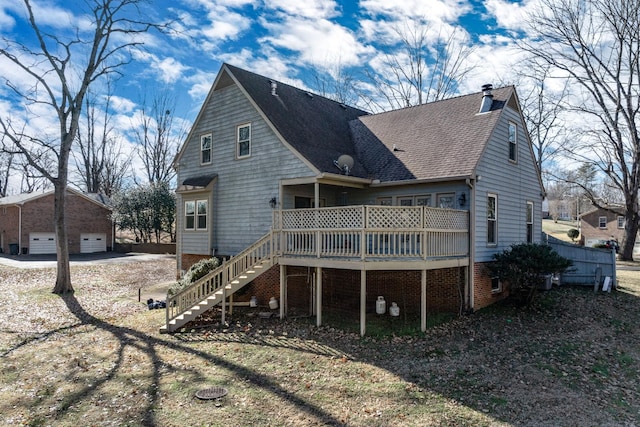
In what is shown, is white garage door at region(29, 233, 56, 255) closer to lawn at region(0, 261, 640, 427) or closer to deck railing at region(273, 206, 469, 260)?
lawn at region(0, 261, 640, 427)

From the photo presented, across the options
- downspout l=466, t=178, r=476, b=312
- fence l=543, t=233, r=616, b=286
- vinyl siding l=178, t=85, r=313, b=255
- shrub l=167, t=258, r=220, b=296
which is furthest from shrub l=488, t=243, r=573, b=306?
shrub l=167, t=258, r=220, b=296

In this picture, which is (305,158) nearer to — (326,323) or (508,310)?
(326,323)

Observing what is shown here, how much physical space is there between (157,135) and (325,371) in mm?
41981

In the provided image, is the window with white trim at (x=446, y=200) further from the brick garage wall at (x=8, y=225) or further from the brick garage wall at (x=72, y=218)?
the brick garage wall at (x=8, y=225)

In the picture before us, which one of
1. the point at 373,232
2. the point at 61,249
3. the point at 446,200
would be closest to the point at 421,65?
the point at 446,200

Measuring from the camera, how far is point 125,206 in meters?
33.2

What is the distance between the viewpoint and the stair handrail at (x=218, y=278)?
39.9 feet

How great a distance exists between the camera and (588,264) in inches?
637

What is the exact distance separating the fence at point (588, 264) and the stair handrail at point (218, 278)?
12.4m

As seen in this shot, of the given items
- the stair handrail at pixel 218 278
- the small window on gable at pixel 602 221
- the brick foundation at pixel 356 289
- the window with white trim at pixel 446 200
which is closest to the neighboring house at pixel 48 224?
the brick foundation at pixel 356 289

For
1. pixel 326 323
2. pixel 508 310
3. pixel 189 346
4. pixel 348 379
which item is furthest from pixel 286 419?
pixel 508 310

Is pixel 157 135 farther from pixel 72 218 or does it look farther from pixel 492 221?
pixel 492 221

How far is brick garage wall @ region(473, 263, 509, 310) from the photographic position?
1272 cm

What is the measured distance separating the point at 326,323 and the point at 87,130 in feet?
143
